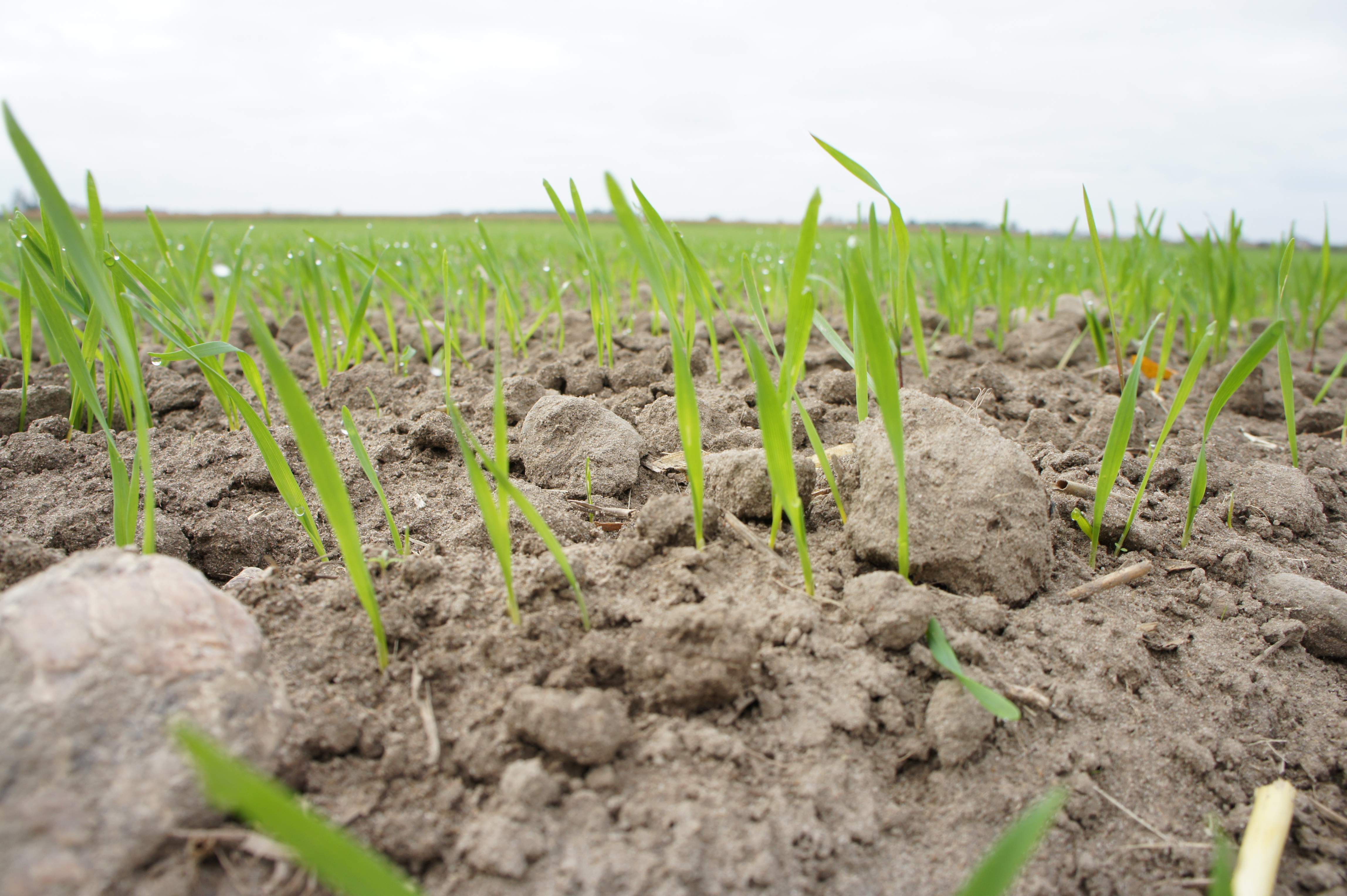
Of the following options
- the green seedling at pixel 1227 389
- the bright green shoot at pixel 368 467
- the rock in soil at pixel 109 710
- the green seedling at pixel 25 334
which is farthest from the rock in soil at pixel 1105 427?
the green seedling at pixel 25 334

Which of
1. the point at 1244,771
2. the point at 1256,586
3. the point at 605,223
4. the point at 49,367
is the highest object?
the point at 605,223

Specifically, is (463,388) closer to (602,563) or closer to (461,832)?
(602,563)

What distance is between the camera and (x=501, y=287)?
2.13 m

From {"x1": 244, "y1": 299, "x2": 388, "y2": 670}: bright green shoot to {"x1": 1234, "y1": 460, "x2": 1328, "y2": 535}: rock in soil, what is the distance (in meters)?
1.47

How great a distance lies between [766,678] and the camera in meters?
0.82

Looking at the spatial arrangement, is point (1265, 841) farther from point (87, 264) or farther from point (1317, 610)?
point (87, 264)

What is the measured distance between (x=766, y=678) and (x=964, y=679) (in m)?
0.21

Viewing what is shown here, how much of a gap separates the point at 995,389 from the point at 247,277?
306cm

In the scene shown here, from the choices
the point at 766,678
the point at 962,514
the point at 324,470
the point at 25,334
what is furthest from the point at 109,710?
the point at 25,334

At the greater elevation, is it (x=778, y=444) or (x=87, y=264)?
(x=87, y=264)

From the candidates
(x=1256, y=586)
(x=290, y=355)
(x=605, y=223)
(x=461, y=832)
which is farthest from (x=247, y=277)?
(x=605, y=223)

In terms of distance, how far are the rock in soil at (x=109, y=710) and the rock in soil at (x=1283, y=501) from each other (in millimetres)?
1590

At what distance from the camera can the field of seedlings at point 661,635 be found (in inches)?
23.9

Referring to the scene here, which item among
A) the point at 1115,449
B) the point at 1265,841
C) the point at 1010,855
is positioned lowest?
the point at 1265,841
